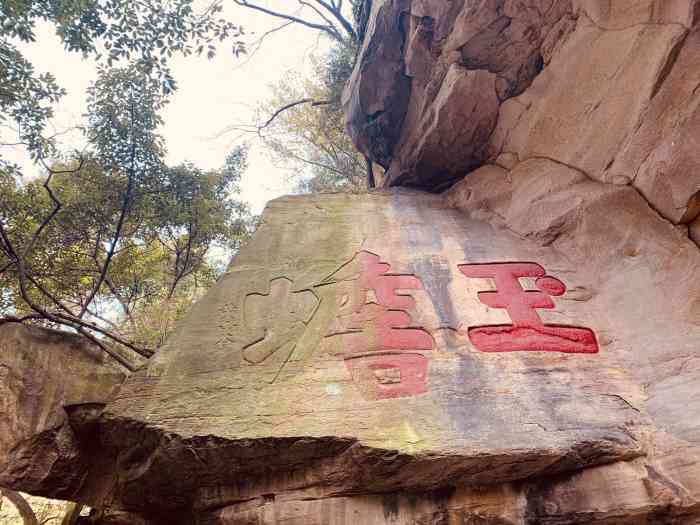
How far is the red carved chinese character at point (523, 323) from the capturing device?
315cm

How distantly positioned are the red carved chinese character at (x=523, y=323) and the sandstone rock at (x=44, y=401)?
9.50 feet

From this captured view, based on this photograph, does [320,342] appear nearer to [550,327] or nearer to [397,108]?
[550,327]

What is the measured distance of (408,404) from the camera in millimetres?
2686

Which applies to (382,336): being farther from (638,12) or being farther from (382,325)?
(638,12)

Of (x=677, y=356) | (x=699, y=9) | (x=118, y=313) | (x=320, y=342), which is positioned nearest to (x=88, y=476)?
(x=320, y=342)

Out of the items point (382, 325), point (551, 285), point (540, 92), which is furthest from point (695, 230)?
point (382, 325)

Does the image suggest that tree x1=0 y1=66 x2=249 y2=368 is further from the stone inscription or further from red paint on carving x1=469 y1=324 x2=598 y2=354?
red paint on carving x1=469 y1=324 x2=598 y2=354

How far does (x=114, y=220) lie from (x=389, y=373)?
528 cm

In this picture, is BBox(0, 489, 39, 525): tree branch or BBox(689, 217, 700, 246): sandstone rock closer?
BBox(689, 217, 700, 246): sandstone rock

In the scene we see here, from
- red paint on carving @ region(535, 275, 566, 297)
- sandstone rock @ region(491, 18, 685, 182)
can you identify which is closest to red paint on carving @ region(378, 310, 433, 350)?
red paint on carving @ region(535, 275, 566, 297)

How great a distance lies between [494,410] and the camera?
8.55ft

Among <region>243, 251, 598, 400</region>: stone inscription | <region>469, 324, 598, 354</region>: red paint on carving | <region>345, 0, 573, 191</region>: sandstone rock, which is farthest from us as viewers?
<region>345, 0, 573, 191</region>: sandstone rock

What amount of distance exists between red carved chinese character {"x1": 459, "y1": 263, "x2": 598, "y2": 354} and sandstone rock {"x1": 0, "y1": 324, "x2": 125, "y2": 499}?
2.89 m

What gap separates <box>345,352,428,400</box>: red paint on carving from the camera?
2787 mm
